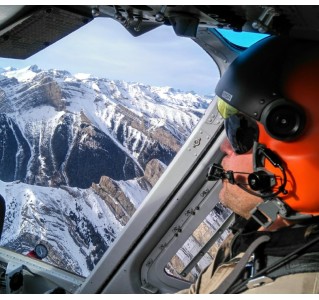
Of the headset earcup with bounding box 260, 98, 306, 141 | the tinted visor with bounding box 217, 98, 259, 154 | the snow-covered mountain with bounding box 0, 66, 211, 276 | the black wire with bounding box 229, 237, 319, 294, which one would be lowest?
the snow-covered mountain with bounding box 0, 66, 211, 276

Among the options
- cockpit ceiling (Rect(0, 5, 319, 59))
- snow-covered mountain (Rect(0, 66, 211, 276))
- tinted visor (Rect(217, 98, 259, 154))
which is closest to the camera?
cockpit ceiling (Rect(0, 5, 319, 59))

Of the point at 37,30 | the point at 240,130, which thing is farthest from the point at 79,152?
the point at 240,130

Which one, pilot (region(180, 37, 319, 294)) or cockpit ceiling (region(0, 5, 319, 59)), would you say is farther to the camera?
pilot (region(180, 37, 319, 294))

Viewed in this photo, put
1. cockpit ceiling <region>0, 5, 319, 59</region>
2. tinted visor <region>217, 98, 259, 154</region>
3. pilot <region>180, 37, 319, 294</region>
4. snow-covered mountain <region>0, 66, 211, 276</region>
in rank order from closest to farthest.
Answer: cockpit ceiling <region>0, 5, 319, 59</region>
pilot <region>180, 37, 319, 294</region>
tinted visor <region>217, 98, 259, 154</region>
snow-covered mountain <region>0, 66, 211, 276</region>

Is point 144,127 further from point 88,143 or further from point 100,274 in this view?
point 100,274

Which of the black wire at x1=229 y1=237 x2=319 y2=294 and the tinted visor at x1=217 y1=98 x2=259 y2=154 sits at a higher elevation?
the tinted visor at x1=217 y1=98 x2=259 y2=154

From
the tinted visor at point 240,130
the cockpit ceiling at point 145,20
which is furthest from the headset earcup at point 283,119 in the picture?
the cockpit ceiling at point 145,20

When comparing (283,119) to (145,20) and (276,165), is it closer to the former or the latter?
(276,165)

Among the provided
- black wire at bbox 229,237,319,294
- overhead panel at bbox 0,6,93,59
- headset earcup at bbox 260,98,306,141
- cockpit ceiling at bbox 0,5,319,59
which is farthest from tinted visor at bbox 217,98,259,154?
overhead panel at bbox 0,6,93,59

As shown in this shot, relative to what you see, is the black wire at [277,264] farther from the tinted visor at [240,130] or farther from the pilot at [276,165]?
the tinted visor at [240,130]

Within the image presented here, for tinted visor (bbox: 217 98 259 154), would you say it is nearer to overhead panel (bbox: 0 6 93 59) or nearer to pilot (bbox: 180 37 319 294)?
pilot (bbox: 180 37 319 294)
